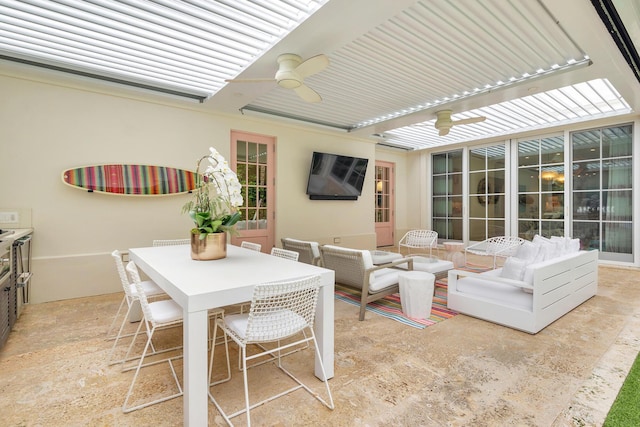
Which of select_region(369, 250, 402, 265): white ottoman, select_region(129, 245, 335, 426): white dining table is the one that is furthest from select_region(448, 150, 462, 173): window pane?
select_region(129, 245, 335, 426): white dining table

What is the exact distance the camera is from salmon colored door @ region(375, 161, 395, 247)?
8.39 m

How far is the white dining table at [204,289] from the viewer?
1.55 m

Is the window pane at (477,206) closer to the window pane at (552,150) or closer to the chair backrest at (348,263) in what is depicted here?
the window pane at (552,150)

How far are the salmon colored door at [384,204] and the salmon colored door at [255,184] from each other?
3.54 metres

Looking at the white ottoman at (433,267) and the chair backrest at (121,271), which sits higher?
the chair backrest at (121,271)

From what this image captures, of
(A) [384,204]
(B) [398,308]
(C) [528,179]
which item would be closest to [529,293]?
(B) [398,308]

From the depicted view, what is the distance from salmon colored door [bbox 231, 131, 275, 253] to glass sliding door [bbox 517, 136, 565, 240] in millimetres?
5583

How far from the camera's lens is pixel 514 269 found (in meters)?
3.18

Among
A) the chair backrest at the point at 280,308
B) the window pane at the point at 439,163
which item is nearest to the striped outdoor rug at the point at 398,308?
the chair backrest at the point at 280,308

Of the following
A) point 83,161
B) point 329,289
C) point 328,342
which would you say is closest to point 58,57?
point 83,161

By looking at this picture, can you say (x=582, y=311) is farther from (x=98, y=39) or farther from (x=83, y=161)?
(x=83, y=161)

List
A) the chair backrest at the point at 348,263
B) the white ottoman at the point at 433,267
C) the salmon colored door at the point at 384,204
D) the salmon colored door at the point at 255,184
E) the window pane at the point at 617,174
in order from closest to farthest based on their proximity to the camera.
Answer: the chair backrest at the point at 348,263 < the white ottoman at the point at 433,267 < the salmon colored door at the point at 255,184 < the window pane at the point at 617,174 < the salmon colored door at the point at 384,204

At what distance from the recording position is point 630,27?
9.30 ft

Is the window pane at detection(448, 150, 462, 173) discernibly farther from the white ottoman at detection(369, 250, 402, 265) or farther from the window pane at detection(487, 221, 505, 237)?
the white ottoman at detection(369, 250, 402, 265)
